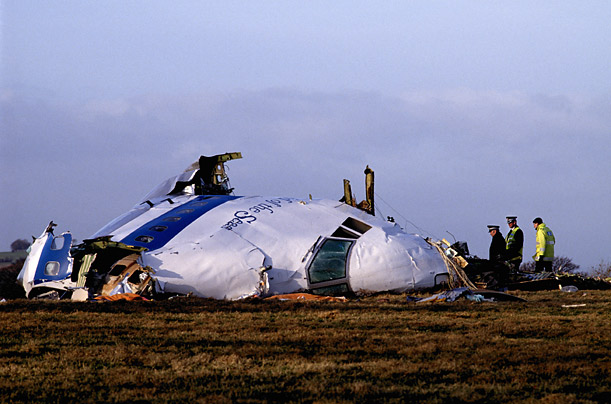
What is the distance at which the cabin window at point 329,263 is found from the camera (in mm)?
18516

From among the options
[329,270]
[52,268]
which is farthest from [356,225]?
[52,268]

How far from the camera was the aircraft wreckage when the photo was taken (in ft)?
58.1

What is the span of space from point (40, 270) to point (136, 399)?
1256cm

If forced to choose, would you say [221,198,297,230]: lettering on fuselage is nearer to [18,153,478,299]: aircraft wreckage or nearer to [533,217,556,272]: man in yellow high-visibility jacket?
[18,153,478,299]: aircraft wreckage

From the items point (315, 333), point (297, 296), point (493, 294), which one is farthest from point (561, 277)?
point (315, 333)

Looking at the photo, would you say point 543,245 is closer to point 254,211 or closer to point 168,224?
point 254,211

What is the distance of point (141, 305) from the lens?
1517 cm

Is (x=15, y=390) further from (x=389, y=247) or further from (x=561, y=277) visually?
(x=561, y=277)

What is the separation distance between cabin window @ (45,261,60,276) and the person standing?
42.5 feet

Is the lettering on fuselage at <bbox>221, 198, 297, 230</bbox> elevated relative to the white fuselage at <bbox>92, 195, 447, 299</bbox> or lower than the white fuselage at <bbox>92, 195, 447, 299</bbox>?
elevated

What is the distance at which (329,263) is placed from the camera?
61.3ft

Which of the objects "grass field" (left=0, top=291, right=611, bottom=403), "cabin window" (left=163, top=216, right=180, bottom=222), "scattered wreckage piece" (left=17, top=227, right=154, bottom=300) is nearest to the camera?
"grass field" (left=0, top=291, right=611, bottom=403)

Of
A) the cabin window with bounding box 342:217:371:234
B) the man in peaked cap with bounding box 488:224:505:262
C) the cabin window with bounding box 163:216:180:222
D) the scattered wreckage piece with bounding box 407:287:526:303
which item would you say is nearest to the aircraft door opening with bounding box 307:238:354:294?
the cabin window with bounding box 342:217:371:234

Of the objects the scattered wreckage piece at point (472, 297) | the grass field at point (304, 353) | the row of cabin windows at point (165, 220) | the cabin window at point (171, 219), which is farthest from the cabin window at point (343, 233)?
the grass field at point (304, 353)
